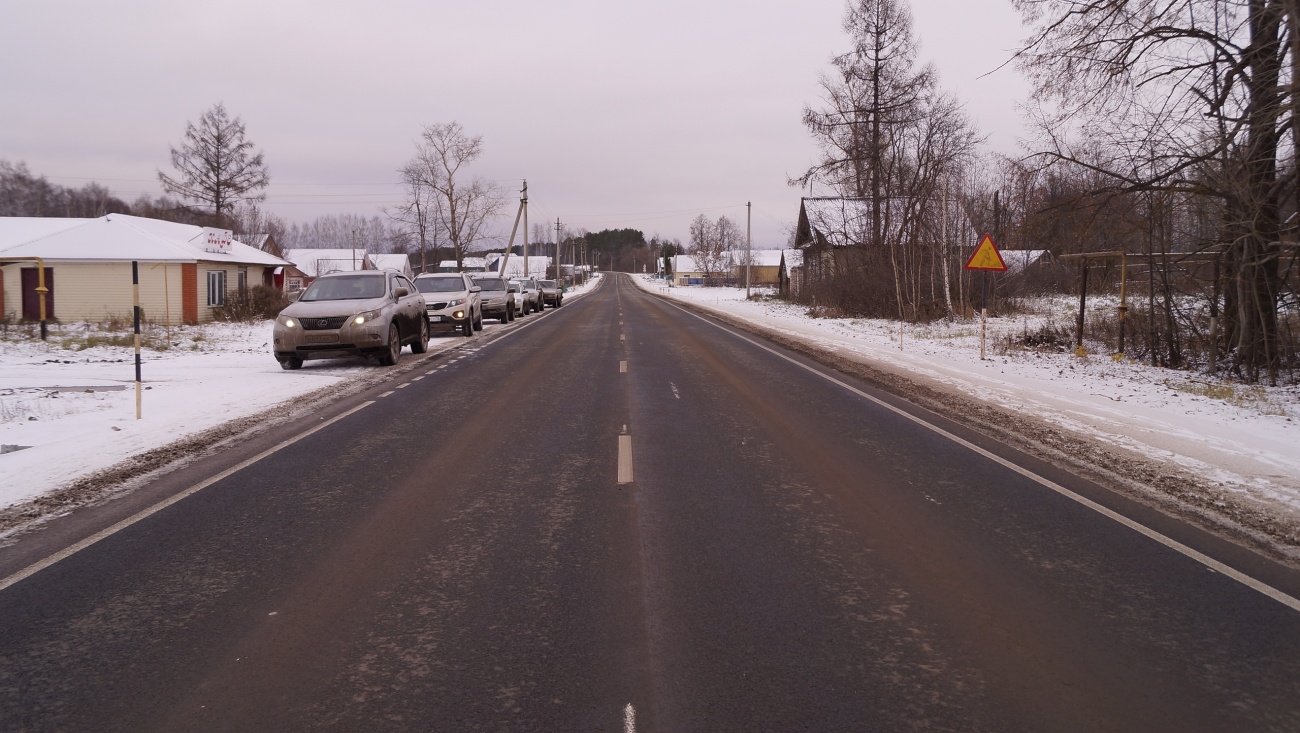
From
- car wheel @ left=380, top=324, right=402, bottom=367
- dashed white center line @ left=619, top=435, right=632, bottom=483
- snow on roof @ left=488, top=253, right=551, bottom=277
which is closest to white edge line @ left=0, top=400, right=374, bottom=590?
dashed white center line @ left=619, top=435, right=632, bottom=483

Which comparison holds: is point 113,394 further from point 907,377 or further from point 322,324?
point 907,377

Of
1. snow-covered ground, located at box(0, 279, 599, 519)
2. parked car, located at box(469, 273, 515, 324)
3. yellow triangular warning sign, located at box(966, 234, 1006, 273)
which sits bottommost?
snow-covered ground, located at box(0, 279, 599, 519)

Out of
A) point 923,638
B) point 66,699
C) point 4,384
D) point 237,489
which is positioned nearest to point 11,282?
point 4,384

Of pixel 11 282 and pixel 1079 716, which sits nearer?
pixel 1079 716

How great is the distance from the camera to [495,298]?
31953 mm

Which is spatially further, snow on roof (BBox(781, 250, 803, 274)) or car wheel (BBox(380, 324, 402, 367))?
snow on roof (BBox(781, 250, 803, 274))

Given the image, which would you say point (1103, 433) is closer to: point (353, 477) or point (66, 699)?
point (353, 477)

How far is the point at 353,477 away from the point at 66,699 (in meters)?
3.94

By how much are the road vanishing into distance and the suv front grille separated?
23.9 feet

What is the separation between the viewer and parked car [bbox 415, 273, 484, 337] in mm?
24812

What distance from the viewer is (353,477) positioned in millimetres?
7438

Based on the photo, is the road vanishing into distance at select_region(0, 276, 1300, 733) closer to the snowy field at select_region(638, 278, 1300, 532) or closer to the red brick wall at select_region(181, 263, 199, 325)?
the snowy field at select_region(638, 278, 1300, 532)

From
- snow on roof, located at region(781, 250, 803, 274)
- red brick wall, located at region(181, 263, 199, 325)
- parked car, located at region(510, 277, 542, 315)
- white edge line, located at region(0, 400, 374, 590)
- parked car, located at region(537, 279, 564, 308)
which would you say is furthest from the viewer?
snow on roof, located at region(781, 250, 803, 274)

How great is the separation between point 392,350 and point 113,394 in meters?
4.91
